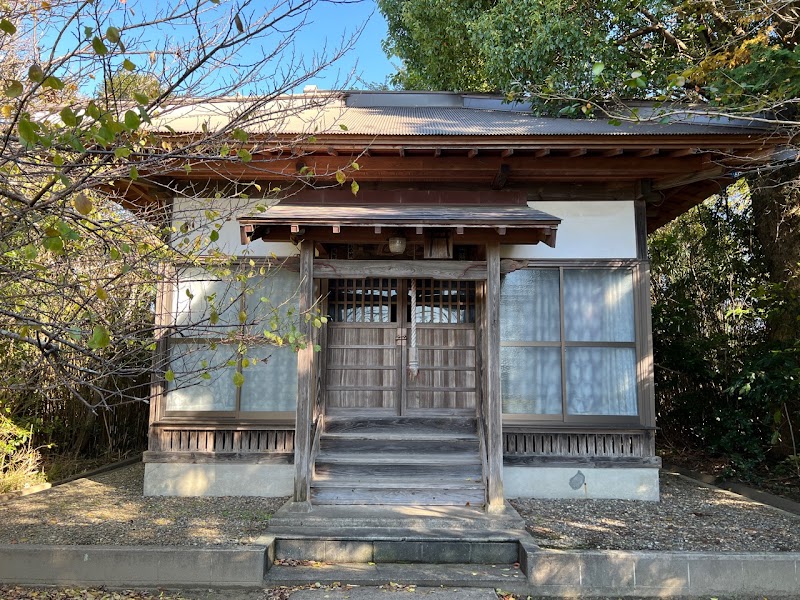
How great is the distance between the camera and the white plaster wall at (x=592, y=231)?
19.2 feet

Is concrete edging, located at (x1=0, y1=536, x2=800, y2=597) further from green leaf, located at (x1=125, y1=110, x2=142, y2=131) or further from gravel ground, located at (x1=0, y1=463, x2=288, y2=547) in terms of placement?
green leaf, located at (x1=125, y1=110, x2=142, y2=131)

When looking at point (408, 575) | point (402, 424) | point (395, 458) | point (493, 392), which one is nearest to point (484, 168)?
point (493, 392)

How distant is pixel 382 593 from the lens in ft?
12.1

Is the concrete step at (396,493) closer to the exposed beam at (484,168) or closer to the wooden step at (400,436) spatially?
the wooden step at (400,436)

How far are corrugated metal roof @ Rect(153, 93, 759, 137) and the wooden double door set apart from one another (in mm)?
1740

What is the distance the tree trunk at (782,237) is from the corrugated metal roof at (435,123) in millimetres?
1362

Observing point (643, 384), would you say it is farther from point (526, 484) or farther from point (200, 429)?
point (200, 429)

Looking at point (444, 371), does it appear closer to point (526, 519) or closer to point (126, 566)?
point (526, 519)

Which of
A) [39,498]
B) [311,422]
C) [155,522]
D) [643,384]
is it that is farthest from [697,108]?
[39,498]

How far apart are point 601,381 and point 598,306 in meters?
0.83

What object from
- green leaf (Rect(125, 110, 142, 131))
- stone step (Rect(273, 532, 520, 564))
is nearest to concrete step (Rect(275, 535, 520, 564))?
stone step (Rect(273, 532, 520, 564))

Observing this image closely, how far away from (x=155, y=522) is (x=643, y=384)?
5.09 metres

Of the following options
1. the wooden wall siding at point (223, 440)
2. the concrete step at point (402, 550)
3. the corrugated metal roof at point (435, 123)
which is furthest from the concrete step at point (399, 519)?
the corrugated metal roof at point (435, 123)

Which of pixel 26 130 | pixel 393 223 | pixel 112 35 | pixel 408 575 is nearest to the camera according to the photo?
pixel 26 130
